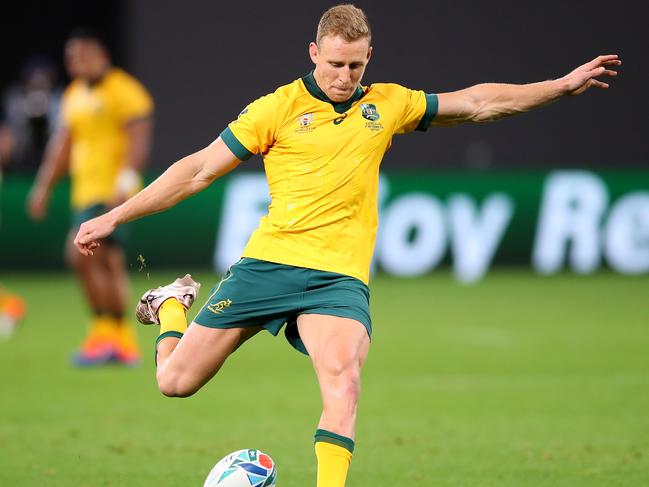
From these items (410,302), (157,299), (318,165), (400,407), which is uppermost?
(410,302)

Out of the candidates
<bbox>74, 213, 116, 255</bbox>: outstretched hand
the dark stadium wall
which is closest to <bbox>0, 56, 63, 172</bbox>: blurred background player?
the dark stadium wall

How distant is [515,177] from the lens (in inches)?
744

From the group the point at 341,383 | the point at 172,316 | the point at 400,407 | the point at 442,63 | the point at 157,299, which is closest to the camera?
the point at 341,383

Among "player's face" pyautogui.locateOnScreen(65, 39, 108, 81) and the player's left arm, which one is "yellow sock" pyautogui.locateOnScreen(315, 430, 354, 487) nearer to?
the player's left arm

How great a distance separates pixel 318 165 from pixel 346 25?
69cm

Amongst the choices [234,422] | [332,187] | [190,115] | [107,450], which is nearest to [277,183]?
[332,187]

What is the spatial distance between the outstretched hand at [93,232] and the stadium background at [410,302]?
1544 mm

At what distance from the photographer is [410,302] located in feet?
53.5

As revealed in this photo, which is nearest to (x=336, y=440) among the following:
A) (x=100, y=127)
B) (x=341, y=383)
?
(x=341, y=383)

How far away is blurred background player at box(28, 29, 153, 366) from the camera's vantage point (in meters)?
11.6

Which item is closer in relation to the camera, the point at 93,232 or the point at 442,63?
the point at 93,232

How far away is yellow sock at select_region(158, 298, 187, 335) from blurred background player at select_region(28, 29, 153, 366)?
449cm

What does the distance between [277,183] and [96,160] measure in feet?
18.7

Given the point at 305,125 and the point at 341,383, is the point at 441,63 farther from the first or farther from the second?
the point at 341,383
